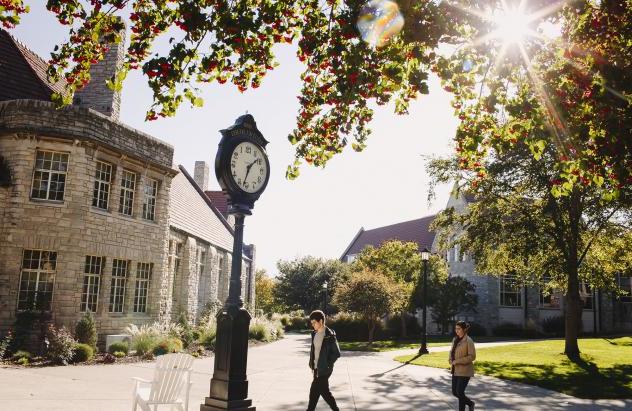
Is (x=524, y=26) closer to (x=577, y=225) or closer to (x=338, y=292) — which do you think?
(x=577, y=225)

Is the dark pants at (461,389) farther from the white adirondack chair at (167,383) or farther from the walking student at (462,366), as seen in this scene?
the white adirondack chair at (167,383)

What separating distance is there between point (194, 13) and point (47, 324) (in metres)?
12.3

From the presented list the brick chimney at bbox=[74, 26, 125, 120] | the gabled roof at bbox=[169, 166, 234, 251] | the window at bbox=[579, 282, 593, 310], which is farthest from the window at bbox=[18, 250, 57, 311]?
the window at bbox=[579, 282, 593, 310]

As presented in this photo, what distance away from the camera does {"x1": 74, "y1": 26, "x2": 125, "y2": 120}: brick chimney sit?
61.7 ft

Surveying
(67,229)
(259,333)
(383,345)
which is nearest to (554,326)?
(383,345)

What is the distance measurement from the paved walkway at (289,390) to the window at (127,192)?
6.49 meters

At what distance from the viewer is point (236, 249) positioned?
6.66 m

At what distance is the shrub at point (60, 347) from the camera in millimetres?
13177

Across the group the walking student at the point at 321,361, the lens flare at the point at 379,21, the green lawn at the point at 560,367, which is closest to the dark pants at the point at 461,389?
the walking student at the point at 321,361

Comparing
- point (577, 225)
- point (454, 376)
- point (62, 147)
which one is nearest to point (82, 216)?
point (62, 147)

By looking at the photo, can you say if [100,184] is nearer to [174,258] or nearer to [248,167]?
[174,258]

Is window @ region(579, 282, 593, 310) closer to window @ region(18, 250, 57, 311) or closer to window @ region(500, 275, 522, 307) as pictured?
window @ region(500, 275, 522, 307)

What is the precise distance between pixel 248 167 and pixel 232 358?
2.62m

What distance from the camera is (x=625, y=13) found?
21.3 feet
